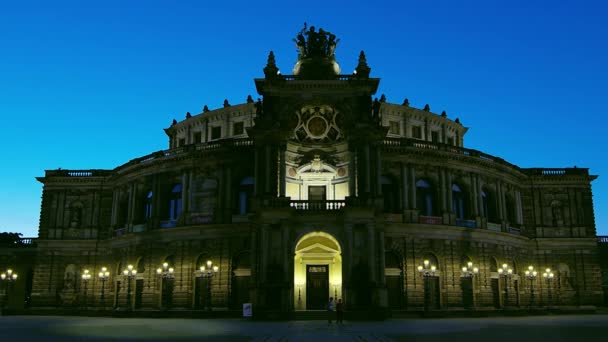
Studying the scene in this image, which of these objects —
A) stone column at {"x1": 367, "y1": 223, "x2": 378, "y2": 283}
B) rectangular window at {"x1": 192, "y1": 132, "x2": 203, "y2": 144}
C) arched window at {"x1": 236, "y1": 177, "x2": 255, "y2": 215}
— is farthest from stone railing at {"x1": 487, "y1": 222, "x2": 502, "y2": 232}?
rectangular window at {"x1": 192, "y1": 132, "x2": 203, "y2": 144}

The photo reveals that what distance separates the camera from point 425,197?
173 feet

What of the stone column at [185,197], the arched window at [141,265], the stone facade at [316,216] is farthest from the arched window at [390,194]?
the arched window at [141,265]

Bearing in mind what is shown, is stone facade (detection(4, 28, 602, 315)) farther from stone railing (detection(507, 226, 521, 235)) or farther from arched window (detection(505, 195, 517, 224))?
stone railing (detection(507, 226, 521, 235))

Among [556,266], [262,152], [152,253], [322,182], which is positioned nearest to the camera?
[262,152]

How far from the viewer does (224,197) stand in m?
51.5

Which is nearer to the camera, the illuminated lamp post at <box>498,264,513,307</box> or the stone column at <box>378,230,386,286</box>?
the stone column at <box>378,230,386,286</box>

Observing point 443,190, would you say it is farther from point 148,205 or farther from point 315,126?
point 148,205

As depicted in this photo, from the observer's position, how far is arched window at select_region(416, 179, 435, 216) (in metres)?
52.3

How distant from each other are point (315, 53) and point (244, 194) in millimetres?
13862

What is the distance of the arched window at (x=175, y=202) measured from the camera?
179ft

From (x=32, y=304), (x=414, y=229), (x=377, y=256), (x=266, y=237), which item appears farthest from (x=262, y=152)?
(x=32, y=304)

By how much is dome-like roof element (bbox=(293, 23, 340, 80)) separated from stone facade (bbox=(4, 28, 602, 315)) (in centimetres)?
33

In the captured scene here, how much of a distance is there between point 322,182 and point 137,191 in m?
19.2

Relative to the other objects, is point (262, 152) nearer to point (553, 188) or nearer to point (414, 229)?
point (414, 229)
